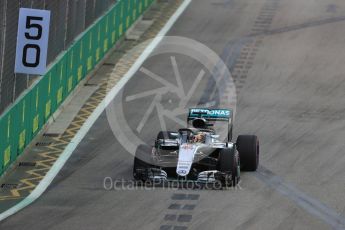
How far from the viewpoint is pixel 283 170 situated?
30297 millimetres

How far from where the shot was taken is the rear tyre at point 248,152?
97.0 feet

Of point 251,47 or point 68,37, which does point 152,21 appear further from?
point 68,37

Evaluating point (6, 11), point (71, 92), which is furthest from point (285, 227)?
point (71, 92)

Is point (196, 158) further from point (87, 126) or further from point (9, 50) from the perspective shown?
point (87, 126)

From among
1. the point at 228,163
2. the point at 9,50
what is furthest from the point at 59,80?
the point at 228,163

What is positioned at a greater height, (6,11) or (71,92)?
(6,11)

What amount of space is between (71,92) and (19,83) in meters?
5.33

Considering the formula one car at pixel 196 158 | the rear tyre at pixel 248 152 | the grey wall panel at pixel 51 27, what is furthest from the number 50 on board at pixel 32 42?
the rear tyre at pixel 248 152

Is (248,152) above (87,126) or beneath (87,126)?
above

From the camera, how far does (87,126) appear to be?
34812 mm

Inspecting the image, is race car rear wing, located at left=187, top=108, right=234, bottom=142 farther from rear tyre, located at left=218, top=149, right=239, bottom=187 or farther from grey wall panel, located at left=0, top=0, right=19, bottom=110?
grey wall panel, located at left=0, top=0, right=19, bottom=110

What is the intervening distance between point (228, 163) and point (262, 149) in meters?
4.58

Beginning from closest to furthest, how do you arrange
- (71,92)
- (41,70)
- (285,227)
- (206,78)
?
(285,227)
(41,70)
(71,92)
(206,78)

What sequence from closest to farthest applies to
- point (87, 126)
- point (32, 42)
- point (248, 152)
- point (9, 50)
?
point (32, 42)
point (248, 152)
point (9, 50)
point (87, 126)
